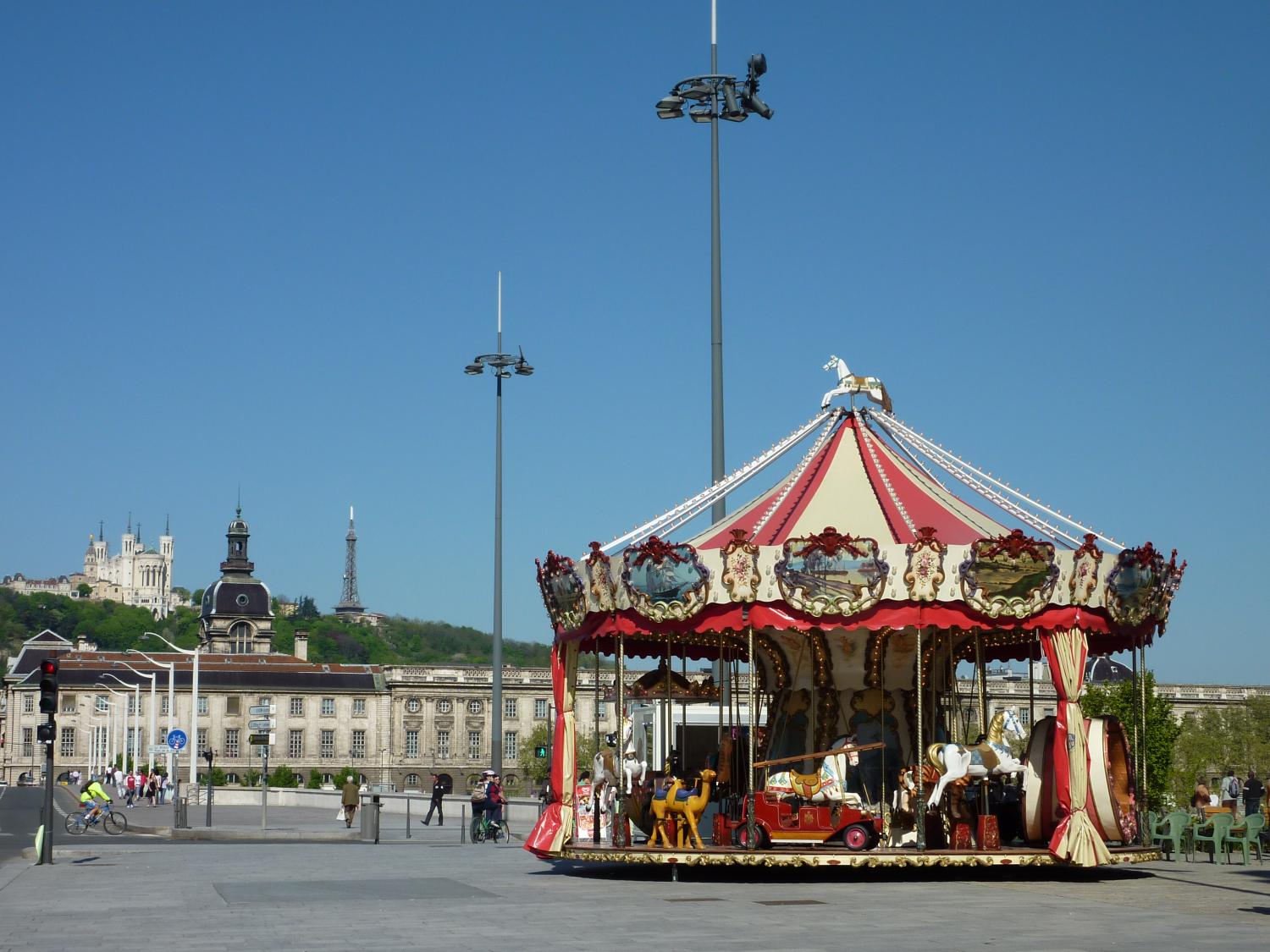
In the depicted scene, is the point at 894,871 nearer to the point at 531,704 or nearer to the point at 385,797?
the point at 385,797

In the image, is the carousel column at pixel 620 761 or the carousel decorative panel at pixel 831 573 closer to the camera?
the carousel decorative panel at pixel 831 573

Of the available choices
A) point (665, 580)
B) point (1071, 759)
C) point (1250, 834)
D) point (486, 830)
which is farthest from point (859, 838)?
point (486, 830)

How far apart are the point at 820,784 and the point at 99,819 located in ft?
86.5

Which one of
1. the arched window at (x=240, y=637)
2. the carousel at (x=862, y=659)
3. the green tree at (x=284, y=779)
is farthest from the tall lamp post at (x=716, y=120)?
the arched window at (x=240, y=637)

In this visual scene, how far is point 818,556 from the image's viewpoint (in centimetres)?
2286

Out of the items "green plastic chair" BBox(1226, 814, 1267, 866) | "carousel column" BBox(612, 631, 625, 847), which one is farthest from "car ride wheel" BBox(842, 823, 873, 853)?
"green plastic chair" BBox(1226, 814, 1267, 866)

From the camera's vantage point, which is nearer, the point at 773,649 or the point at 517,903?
the point at 517,903

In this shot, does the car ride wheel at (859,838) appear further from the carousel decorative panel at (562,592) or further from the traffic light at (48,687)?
the traffic light at (48,687)

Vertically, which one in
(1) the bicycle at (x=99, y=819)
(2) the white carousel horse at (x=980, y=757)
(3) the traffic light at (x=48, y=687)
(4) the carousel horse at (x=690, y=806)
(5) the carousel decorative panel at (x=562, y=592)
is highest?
(5) the carousel decorative panel at (x=562, y=592)

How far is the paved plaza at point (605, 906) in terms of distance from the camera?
51.5 feet

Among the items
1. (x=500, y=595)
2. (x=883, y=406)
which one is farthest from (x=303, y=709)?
(x=883, y=406)

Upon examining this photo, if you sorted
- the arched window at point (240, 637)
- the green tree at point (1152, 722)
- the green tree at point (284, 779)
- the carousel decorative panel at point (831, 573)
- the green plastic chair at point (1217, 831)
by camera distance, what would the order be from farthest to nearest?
1. the arched window at point (240, 637)
2. the green tree at point (284, 779)
3. the green tree at point (1152, 722)
4. the green plastic chair at point (1217, 831)
5. the carousel decorative panel at point (831, 573)

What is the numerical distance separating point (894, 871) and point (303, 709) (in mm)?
133268

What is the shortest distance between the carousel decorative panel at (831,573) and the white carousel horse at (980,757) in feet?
7.55
